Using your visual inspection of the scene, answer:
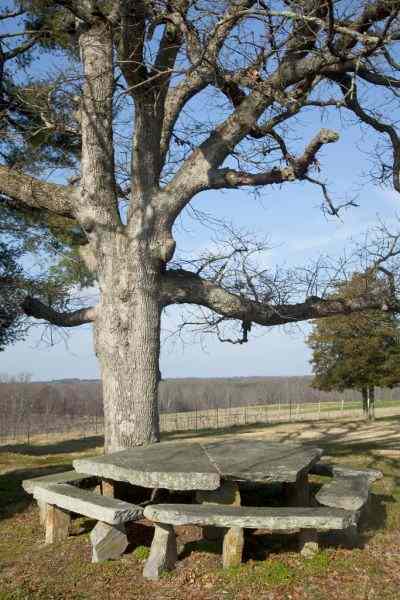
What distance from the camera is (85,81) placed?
7.72 meters

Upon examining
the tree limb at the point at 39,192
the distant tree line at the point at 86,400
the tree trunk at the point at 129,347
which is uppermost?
the tree limb at the point at 39,192

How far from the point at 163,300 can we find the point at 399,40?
15.0 feet

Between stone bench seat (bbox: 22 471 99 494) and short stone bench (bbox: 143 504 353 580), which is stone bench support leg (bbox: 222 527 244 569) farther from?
stone bench seat (bbox: 22 471 99 494)

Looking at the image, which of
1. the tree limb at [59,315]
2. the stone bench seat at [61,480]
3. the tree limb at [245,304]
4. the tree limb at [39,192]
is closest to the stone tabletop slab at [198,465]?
the stone bench seat at [61,480]

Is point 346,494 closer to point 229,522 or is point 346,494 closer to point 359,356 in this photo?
point 229,522

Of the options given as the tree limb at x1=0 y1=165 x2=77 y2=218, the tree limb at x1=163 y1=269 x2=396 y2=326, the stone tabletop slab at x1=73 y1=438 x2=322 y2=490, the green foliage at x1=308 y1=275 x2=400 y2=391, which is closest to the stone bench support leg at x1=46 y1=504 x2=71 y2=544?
the stone tabletop slab at x1=73 y1=438 x2=322 y2=490

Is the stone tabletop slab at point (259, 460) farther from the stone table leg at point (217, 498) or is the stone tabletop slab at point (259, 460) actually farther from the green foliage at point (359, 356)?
the green foliage at point (359, 356)

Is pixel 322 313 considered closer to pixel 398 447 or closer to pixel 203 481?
pixel 203 481

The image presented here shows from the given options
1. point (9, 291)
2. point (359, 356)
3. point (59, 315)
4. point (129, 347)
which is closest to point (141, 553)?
point (129, 347)

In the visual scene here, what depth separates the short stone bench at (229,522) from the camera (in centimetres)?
476

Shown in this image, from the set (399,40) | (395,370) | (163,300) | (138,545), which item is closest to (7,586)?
(138,545)

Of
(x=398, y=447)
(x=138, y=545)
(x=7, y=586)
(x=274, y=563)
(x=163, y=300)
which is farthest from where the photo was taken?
(x=398, y=447)

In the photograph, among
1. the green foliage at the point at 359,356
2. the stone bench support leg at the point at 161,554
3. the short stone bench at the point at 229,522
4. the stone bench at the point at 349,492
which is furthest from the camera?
the green foliage at the point at 359,356

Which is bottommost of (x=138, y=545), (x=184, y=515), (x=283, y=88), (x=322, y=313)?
(x=138, y=545)
